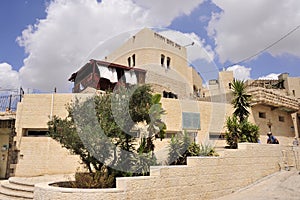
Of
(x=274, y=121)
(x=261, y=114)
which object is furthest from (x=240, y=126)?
(x=274, y=121)

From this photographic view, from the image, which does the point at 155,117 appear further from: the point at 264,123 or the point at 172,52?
the point at 172,52

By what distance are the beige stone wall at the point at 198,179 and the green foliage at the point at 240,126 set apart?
95 centimetres

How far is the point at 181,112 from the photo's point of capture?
49.4ft

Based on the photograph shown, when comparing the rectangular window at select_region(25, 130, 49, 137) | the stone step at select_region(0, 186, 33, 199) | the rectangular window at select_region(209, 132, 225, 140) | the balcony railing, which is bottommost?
the stone step at select_region(0, 186, 33, 199)

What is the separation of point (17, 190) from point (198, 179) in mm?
6566

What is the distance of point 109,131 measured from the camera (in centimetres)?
771

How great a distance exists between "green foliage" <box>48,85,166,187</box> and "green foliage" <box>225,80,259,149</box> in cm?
462

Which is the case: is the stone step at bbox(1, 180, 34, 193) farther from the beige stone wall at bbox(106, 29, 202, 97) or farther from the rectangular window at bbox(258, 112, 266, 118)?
the rectangular window at bbox(258, 112, 266, 118)

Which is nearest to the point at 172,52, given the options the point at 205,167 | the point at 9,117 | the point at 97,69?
the point at 97,69

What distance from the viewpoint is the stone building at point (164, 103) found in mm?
12625

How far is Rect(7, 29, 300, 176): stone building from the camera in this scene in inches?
497

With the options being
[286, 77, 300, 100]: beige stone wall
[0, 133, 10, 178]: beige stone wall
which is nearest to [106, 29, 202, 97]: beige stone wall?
[0, 133, 10, 178]: beige stone wall

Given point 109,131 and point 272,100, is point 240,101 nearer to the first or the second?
point 272,100

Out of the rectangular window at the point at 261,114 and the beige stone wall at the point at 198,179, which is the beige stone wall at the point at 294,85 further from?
the beige stone wall at the point at 198,179
